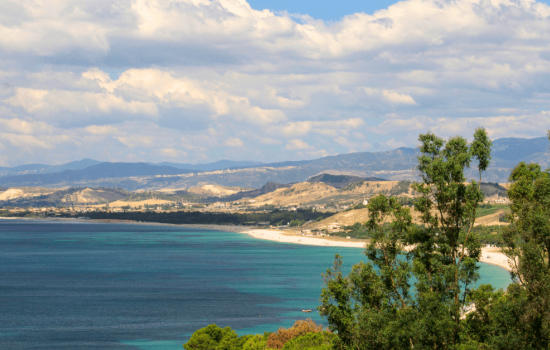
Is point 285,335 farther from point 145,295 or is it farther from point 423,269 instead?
point 145,295

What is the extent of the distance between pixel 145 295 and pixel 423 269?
87.6 m

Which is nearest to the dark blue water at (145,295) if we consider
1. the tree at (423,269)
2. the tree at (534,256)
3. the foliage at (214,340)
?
the foliage at (214,340)

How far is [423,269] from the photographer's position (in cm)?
2694

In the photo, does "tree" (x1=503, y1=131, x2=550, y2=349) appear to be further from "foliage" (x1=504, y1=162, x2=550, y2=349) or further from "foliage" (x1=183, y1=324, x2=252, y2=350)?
"foliage" (x1=183, y1=324, x2=252, y2=350)

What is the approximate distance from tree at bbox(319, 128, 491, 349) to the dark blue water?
141 feet

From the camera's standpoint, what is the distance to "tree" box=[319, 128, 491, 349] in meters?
25.7

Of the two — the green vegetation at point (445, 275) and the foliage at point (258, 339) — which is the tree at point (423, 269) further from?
the foliage at point (258, 339)

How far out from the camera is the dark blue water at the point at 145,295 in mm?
74125

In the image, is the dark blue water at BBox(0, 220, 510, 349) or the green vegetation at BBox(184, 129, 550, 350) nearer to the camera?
the green vegetation at BBox(184, 129, 550, 350)

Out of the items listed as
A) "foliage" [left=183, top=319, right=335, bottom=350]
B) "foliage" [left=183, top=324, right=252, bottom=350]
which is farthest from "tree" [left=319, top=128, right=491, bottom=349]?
"foliage" [left=183, top=324, right=252, bottom=350]

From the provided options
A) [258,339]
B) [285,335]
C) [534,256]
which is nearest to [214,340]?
[258,339]

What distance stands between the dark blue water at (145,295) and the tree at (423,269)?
42973 millimetres

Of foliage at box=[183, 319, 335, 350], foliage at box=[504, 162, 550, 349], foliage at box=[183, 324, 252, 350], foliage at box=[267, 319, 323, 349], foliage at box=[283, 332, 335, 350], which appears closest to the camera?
foliage at box=[504, 162, 550, 349]

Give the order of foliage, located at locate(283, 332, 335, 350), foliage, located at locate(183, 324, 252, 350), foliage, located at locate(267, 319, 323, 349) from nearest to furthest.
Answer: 1. foliage, located at locate(283, 332, 335, 350)
2. foliage, located at locate(267, 319, 323, 349)
3. foliage, located at locate(183, 324, 252, 350)
